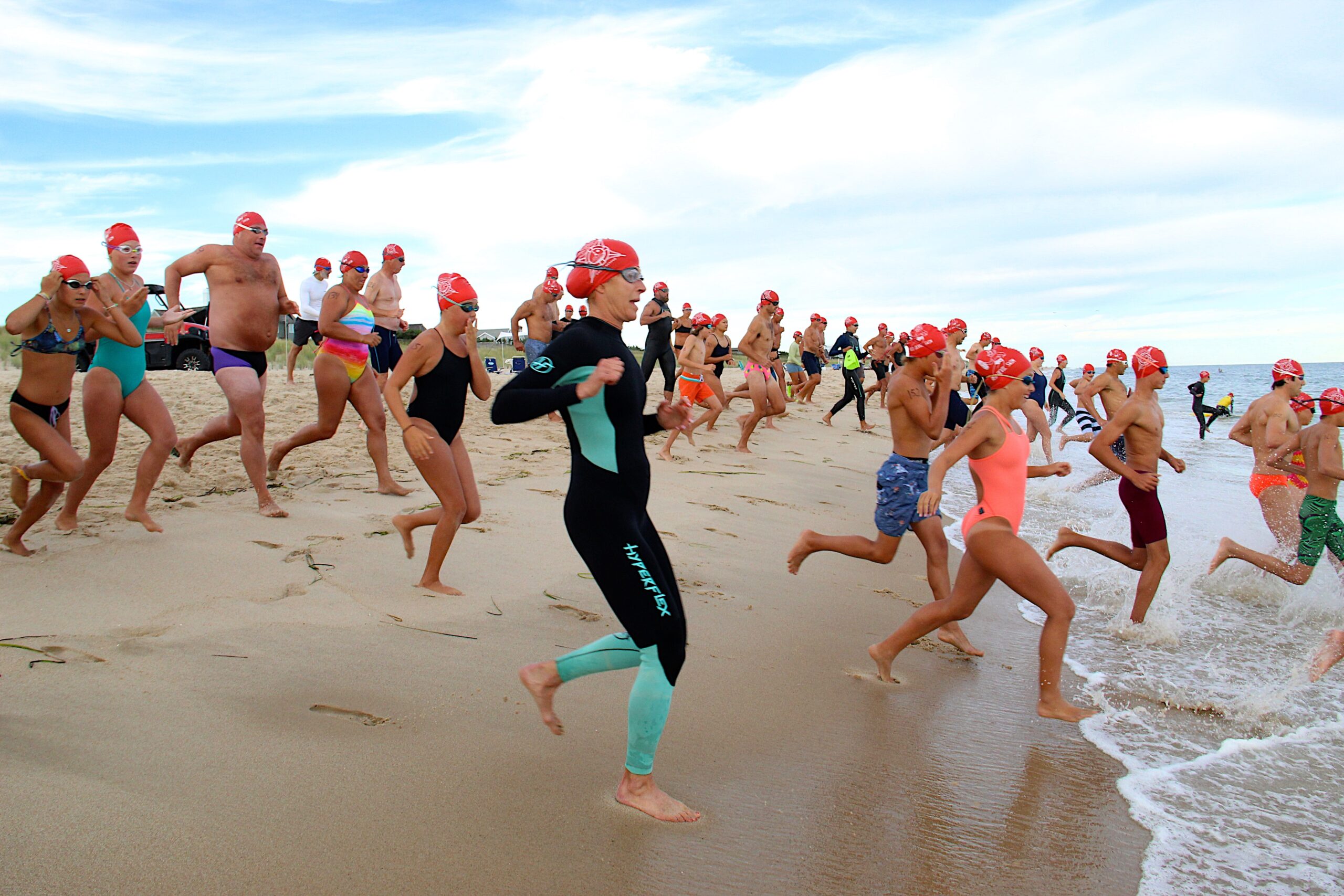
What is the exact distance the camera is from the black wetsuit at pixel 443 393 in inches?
195

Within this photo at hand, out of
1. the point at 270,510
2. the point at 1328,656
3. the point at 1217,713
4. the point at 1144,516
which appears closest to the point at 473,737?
the point at 1217,713

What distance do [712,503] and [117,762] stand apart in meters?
5.69

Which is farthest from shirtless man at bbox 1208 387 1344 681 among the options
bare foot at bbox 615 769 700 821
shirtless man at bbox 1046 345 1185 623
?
bare foot at bbox 615 769 700 821

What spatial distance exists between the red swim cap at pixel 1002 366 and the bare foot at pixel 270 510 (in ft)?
15.2

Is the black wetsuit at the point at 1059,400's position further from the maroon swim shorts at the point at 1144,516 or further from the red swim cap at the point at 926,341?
the red swim cap at the point at 926,341

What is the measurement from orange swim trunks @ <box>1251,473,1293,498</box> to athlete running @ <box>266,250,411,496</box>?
6574 mm

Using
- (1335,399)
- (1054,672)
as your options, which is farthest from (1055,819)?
(1335,399)

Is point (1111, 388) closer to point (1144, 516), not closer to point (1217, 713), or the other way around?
point (1144, 516)

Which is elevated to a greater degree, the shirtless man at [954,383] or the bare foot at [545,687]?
the shirtless man at [954,383]

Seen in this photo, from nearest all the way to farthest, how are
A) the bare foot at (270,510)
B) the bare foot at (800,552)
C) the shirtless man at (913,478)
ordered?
the shirtless man at (913,478) < the bare foot at (800,552) < the bare foot at (270,510)

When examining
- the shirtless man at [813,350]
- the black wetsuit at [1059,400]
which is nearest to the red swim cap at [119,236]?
the shirtless man at [813,350]

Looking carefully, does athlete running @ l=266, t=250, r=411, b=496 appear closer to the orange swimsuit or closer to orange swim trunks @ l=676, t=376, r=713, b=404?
the orange swimsuit

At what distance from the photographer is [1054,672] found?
3.79m

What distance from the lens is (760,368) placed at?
12.2 metres
